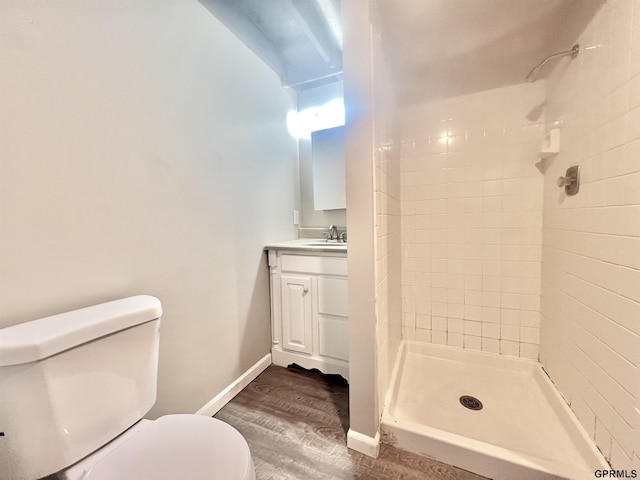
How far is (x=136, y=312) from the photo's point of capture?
2.59 ft

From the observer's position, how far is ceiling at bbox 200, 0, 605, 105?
3.78 ft

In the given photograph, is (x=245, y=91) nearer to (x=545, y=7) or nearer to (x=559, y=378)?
(x=545, y=7)

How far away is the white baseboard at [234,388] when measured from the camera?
4.27ft

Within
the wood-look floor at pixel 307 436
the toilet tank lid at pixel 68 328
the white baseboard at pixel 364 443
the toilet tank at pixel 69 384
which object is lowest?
the wood-look floor at pixel 307 436

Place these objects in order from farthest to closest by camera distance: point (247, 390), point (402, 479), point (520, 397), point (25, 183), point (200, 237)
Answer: point (247, 390), point (520, 397), point (200, 237), point (402, 479), point (25, 183)

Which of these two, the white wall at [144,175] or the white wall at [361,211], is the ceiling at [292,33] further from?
the white wall at [361,211]

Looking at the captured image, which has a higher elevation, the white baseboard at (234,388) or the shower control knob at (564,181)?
the shower control knob at (564,181)

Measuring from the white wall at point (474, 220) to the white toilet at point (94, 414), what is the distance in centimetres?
162

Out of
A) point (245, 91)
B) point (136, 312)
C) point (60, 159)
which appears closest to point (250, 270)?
point (136, 312)

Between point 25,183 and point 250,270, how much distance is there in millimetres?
1051

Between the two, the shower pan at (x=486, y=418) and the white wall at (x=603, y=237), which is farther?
the shower pan at (x=486, y=418)

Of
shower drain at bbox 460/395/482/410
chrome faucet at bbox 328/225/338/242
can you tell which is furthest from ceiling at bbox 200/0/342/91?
shower drain at bbox 460/395/482/410

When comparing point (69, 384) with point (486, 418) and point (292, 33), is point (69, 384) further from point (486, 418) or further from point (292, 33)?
point (292, 33)

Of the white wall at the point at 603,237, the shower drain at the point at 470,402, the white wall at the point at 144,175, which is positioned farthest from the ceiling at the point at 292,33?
the shower drain at the point at 470,402
